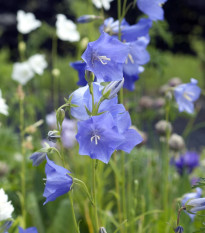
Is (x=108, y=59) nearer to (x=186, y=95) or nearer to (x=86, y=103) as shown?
(x=86, y=103)

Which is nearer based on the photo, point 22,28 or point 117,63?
point 117,63

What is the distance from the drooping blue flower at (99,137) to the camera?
0.58 m

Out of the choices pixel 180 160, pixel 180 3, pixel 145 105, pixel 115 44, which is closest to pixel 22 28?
pixel 145 105

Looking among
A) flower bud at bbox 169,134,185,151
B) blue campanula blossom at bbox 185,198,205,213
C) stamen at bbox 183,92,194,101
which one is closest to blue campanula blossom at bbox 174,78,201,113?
stamen at bbox 183,92,194,101

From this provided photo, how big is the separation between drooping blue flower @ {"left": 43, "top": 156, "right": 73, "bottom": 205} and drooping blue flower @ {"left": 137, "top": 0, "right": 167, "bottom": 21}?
446 mm

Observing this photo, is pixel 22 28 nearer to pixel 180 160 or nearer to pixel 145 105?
pixel 145 105

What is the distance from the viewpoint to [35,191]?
1553 mm

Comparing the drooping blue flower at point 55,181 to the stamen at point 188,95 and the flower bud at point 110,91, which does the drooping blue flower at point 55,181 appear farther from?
the stamen at point 188,95

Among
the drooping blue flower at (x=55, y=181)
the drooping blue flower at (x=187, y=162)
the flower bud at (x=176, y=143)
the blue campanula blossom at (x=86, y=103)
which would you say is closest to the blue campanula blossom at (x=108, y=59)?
the blue campanula blossom at (x=86, y=103)

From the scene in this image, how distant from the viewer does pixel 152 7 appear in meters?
0.89

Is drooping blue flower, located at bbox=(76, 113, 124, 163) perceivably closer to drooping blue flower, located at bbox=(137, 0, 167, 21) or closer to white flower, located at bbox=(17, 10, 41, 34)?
drooping blue flower, located at bbox=(137, 0, 167, 21)

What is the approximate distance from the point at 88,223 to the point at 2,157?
0.92m

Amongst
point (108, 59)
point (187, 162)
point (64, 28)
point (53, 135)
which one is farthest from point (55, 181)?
point (187, 162)

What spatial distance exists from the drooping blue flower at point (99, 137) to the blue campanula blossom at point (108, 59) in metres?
0.08
